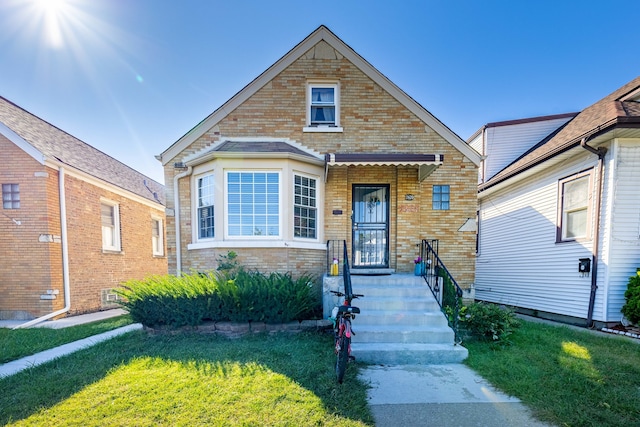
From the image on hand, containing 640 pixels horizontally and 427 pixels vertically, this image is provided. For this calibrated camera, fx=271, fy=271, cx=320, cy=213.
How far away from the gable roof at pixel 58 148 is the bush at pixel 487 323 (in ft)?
37.5

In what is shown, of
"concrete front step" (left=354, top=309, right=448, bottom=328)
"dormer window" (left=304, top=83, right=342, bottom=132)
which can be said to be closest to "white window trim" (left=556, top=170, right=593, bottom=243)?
"concrete front step" (left=354, top=309, right=448, bottom=328)

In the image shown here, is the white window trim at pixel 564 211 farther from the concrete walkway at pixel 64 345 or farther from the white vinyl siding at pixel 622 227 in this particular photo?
the concrete walkway at pixel 64 345

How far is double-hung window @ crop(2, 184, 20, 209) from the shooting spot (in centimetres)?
763

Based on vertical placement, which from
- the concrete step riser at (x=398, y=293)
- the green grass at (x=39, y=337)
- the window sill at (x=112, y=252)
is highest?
the window sill at (x=112, y=252)

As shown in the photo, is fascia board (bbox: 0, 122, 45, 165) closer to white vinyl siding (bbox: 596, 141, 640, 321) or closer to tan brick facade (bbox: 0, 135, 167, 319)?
tan brick facade (bbox: 0, 135, 167, 319)

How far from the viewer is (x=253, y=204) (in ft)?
22.2

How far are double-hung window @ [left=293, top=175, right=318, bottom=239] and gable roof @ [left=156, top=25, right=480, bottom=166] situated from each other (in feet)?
8.88

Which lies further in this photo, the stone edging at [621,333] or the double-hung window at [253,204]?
the double-hung window at [253,204]

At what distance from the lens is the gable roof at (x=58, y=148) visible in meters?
7.64

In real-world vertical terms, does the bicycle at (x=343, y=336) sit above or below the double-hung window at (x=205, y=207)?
below

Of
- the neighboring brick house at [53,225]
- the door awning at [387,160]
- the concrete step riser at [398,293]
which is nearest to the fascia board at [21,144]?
the neighboring brick house at [53,225]

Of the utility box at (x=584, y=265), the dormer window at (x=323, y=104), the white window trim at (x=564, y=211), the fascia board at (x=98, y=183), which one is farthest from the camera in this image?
the fascia board at (x=98, y=183)

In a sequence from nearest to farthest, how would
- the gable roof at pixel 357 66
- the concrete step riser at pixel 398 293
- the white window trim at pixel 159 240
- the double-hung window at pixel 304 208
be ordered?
the concrete step riser at pixel 398 293, the double-hung window at pixel 304 208, the gable roof at pixel 357 66, the white window trim at pixel 159 240

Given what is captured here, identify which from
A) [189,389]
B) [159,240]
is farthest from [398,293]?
[159,240]
